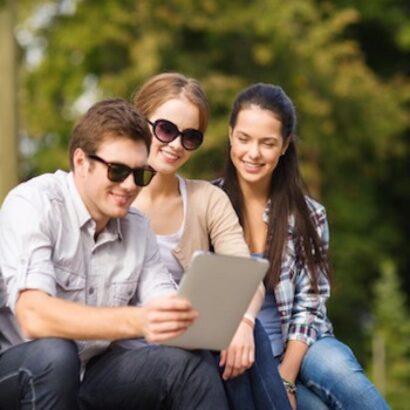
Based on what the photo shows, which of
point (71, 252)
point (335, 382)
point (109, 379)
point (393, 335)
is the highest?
point (71, 252)

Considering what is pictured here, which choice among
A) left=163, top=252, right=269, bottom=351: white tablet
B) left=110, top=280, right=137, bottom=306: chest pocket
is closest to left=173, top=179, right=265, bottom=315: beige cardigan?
left=110, top=280, right=137, bottom=306: chest pocket

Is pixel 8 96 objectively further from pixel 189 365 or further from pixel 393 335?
pixel 189 365

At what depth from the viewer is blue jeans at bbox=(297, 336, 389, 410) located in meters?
3.93

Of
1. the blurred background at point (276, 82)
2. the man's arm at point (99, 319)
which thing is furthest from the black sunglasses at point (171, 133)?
the blurred background at point (276, 82)

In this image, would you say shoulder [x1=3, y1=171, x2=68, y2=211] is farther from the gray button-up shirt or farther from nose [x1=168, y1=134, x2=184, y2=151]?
nose [x1=168, y1=134, x2=184, y2=151]

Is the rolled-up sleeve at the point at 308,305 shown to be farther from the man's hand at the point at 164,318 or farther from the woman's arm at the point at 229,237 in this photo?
the man's hand at the point at 164,318

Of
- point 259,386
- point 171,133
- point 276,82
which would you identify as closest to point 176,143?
point 171,133

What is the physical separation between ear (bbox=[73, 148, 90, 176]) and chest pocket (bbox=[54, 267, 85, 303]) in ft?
0.94

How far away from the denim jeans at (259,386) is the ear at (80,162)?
73 cm

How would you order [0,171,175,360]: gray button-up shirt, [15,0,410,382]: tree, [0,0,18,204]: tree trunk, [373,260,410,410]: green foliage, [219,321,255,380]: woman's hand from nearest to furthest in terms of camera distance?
[0,171,175,360]: gray button-up shirt
[219,321,255,380]: woman's hand
[373,260,410,410]: green foliage
[0,0,18,204]: tree trunk
[15,0,410,382]: tree

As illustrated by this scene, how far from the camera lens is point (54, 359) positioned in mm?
3033

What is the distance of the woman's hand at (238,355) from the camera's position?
3381mm

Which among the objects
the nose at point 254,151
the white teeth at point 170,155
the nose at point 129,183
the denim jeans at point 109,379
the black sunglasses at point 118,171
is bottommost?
the denim jeans at point 109,379

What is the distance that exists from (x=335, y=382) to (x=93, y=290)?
3.37 feet
